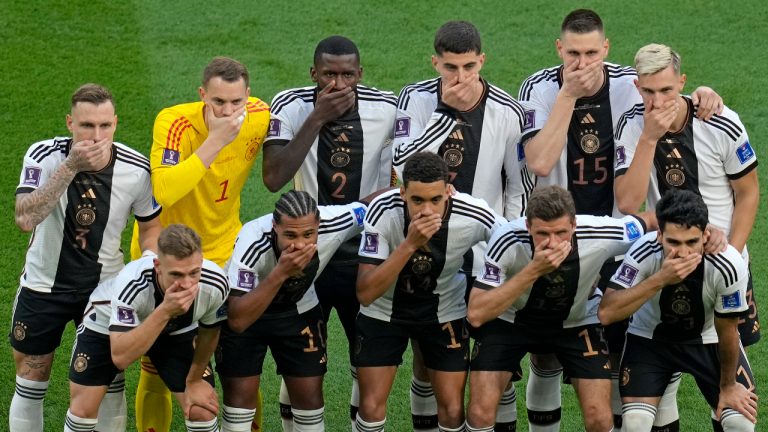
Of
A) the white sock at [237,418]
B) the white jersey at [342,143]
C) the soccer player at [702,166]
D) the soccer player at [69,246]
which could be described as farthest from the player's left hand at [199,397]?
the soccer player at [702,166]

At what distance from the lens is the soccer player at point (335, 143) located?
25.0 feet

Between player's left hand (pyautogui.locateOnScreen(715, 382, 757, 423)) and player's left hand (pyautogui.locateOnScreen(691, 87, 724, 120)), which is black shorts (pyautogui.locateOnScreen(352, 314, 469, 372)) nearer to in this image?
player's left hand (pyautogui.locateOnScreen(715, 382, 757, 423))

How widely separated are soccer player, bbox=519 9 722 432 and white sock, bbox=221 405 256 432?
163 cm

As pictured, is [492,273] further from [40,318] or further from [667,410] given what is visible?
[40,318]

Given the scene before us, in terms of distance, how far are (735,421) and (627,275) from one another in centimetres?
92

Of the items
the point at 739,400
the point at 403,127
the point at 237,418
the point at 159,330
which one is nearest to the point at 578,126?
the point at 403,127

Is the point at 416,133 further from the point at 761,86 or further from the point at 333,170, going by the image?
the point at 761,86

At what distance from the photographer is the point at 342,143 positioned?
7.77 meters

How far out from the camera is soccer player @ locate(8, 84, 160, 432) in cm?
741

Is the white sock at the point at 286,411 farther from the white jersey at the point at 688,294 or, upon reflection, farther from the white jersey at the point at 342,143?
the white jersey at the point at 688,294

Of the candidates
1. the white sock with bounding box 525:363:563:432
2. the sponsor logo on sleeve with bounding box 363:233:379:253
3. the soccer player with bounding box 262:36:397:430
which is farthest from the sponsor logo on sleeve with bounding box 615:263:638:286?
the soccer player with bounding box 262:36:397:430

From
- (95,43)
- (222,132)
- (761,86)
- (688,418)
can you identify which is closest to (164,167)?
(222,132)

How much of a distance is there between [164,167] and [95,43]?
5327 mm

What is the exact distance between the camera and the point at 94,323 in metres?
7.26
